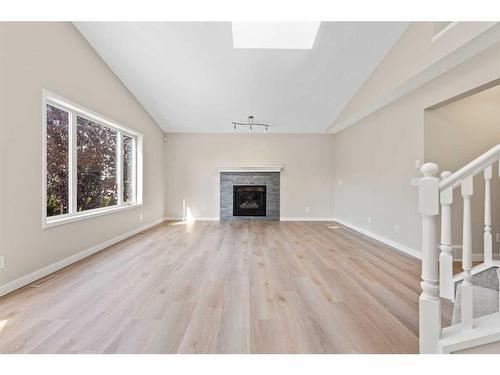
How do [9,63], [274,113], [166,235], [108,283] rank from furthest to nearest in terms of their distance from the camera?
[274,113], [166,235], [108,283], [9,63]

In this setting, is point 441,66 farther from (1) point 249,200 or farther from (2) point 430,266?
(1) point 249,200

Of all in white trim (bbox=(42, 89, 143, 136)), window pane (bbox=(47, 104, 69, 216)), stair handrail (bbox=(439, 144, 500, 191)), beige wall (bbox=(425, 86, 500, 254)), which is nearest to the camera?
stair handrail (bbox=(439, 144, 500, 191))

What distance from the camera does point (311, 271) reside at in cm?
316

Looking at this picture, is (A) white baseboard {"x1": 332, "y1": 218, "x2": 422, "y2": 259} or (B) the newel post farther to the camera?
(A) white baseboard {"x1": 332, "y1": 218, "x2": 422, "y2": 259}

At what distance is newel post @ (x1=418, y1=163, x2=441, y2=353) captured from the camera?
4.87 ft

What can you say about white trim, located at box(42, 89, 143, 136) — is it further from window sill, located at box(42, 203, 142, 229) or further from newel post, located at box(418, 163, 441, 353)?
newel post, located at box(418, 163, 441, 353)

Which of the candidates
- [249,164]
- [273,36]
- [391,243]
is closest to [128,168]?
[249,164]

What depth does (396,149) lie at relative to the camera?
4.32 m

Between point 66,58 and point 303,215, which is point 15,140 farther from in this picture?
point 303,215

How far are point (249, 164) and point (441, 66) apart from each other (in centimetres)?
498

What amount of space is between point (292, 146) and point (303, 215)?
198 centimetres

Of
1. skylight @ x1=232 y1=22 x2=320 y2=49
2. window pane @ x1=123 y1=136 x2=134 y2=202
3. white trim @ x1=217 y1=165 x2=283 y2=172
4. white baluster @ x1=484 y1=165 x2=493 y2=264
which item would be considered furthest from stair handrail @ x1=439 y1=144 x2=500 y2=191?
white trim @ x1=217 y1=165 x2=283 y2=172

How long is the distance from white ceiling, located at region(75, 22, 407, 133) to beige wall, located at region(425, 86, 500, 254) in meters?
1.33
